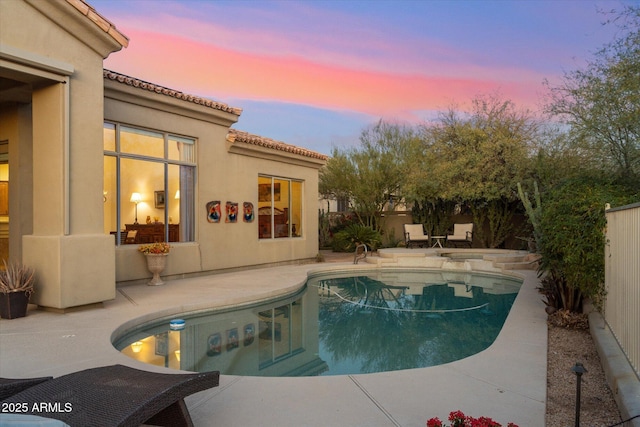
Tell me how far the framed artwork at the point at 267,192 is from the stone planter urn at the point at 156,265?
13.8 feet

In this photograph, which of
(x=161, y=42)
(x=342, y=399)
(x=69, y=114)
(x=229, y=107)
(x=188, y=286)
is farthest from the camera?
(x=161, y=42)

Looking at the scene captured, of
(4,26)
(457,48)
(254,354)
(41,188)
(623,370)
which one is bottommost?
(254,354)

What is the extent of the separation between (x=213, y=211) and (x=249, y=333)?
5319 millimetres

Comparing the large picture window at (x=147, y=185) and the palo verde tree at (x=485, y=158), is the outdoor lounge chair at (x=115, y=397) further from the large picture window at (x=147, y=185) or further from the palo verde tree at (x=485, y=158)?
the palo verde tree at (x=485, y=158)

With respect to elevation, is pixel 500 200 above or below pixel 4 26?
below

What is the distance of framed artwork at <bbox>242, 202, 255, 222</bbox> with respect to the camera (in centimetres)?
1243

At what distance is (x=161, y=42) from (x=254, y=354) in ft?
36.5

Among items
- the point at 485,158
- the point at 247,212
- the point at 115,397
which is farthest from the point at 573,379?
the point at 485,158

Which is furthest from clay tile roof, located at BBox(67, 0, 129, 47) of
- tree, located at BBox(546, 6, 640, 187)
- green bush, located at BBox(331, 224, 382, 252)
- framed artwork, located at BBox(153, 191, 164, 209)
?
green bush, located at BBox(331, 224, 382, 252)

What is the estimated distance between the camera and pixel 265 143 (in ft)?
42.3

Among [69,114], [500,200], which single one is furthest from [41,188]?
[500,200]

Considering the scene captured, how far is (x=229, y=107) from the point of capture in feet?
38.4

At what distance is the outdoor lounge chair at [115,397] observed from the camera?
238cm

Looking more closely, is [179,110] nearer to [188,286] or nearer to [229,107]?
[229,107]
